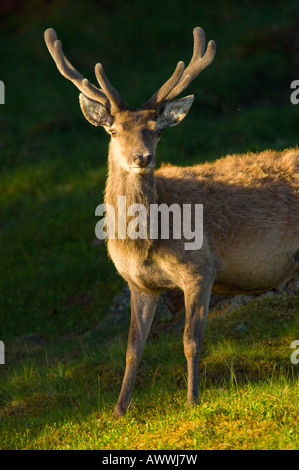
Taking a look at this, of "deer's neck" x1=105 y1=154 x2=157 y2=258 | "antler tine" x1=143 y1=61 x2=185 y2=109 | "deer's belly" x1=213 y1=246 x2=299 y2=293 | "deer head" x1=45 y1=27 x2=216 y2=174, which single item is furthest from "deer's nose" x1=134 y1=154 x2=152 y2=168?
"deer's belly" x1=213 y1=246 x2=299 y2=293

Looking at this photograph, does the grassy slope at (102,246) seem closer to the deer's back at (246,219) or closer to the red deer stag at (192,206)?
the red deer stag at (192,206)

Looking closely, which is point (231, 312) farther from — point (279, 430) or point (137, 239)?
point (279, 430)

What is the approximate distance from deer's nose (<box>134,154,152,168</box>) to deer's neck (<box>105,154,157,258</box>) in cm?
41

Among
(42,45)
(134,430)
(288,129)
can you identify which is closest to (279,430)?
(134,430)

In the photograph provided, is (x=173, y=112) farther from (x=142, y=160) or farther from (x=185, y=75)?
(x=142, y=160)

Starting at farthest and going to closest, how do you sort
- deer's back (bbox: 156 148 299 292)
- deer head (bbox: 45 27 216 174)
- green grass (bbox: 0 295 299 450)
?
1. deer's back (bbox: 156 148 299 292)
2. deer head (bbox: 45 27 216 174)
3. green grass (bbox: 0 295 299 450)

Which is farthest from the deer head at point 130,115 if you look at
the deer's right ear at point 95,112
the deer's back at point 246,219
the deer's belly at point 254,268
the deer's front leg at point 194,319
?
the deer's belly at point 254,268

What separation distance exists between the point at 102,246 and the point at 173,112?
5503 mm

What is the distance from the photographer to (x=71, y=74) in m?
7.96

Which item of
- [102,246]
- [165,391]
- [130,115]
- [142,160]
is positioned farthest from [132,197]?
[102,246]

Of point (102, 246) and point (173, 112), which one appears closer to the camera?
point (173, 112)

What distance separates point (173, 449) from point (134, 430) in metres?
0.60

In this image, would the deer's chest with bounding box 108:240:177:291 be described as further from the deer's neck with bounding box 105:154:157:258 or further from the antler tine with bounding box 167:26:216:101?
the antler tine with bounding box 167:26:216:101

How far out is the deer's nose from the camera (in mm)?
7066
